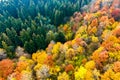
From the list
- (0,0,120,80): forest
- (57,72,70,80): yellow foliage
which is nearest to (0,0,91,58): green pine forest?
(0,0,120,80): forest

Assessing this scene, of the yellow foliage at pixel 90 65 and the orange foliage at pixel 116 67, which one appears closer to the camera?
the orange foliage at pixel 116 67

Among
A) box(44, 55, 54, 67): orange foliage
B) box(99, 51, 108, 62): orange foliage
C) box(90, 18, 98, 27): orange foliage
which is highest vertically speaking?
box(90, 18, 98, 27): orange foliage

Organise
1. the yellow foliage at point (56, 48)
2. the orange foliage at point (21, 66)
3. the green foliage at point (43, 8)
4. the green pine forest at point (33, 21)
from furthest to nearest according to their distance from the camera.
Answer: the green foliage at point (43, 8) → the green pine forest at point (33, 21) → the yellow foliage at point (56, 48) → the orange foliage at point (21, 66)

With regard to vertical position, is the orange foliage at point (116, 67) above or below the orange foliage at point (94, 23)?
below

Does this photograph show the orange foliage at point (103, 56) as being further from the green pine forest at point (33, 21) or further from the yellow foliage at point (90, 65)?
the green pine forest at point (33, 21)

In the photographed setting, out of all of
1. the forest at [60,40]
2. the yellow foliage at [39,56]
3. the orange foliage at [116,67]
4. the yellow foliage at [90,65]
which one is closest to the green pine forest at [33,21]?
the forest at [60,40]

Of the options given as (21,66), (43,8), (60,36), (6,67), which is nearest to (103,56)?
(60,36)

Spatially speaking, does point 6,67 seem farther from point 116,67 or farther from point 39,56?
point 116,67

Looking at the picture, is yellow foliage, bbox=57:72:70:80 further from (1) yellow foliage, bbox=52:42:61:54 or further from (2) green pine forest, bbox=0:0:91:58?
(2) green pine forest, bbox=0:0:91:58
